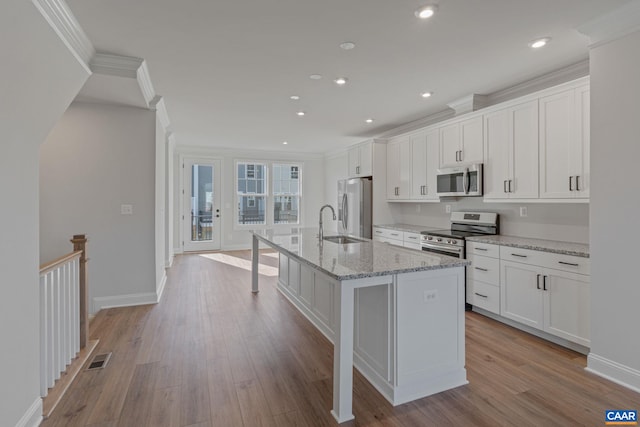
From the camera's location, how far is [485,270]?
3371 mm

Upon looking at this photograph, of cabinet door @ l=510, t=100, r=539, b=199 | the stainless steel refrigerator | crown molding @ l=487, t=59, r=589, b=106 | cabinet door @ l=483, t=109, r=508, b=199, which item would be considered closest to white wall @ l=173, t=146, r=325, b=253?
the stainless steel refrigerator

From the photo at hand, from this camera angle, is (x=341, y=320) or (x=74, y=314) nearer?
(x=341, y=320)

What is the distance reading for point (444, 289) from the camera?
83.0 inches

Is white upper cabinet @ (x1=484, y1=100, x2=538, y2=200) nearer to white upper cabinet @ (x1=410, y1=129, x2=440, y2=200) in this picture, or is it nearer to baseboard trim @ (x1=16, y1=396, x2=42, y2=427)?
white upper cabinet @ (x1=410, y1=129, x2=440, y2=200)

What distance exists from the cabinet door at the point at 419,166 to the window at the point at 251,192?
4.41m

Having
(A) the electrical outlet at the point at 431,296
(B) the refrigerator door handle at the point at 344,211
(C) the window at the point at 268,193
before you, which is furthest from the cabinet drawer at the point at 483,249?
(C) the window at the point at 268,193

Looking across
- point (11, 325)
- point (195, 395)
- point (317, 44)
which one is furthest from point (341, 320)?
point (317, 44)

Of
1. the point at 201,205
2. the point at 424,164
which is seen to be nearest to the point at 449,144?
the point at 424,164

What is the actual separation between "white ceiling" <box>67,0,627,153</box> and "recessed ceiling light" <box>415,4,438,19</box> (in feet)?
0.16

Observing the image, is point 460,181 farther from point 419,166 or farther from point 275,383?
point 275,383

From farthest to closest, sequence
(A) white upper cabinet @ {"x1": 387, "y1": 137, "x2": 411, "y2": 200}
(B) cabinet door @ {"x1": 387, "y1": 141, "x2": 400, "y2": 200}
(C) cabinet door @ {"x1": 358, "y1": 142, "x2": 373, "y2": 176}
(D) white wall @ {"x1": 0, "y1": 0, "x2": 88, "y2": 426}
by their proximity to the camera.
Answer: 1. (C) cabinet door @ {"x1": 358, "y1": 142, "x2": 373, "y2": 176}
2. (B) cabinet door @ {"x1": 387, "y1": 141, "x2": 400, "y2": 200}
3. (A) white upper cabinet @ {"x1": 387, "y1": 137, "x2": 411, "y2": 200}
4. (D) white wall @ {"x1": 0, "y1": 0, "x2": 88, "y2": 426}

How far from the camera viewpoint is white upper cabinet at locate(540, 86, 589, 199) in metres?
2.76

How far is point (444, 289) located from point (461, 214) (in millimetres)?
2434

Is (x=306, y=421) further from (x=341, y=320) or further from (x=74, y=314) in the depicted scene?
(x=74, y=314)
